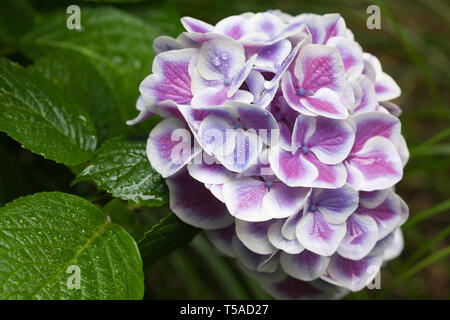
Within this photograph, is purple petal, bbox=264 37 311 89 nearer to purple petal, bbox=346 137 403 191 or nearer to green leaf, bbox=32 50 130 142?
purple petal, bbox=346 137 403 191

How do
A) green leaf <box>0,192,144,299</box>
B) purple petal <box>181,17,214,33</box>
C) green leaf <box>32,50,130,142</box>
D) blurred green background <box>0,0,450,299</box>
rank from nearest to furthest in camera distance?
green leaf <box>0,192,144,299</box> → purple petal <box>181,17,214,33</box> → green leaf <box>32,50,130,142</box> → blurred green background <box>0,0,450,299</box>

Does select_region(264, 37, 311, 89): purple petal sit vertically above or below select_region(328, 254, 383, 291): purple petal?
above

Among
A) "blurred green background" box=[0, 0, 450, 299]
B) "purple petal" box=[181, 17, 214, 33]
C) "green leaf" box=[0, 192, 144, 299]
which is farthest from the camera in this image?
"blurred green background" box=[0, 0, 450, 299]

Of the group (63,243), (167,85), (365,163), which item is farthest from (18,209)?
(365,163)

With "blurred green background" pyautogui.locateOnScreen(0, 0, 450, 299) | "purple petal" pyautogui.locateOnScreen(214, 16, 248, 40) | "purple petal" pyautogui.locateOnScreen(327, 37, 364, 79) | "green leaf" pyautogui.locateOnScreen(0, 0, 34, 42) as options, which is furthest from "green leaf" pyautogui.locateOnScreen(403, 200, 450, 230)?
"green leaf" pyautogui.locateOnScreen(0, 0, 34, 42)

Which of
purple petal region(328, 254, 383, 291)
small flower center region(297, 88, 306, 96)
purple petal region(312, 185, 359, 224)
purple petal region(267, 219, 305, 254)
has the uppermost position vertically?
small flower center region(297, 88, 306, 96)
